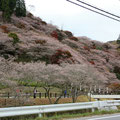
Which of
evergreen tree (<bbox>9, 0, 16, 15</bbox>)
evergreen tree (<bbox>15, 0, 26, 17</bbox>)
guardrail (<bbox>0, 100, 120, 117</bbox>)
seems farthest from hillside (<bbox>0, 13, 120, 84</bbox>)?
guardrail (<bbox>0, 100, 120, 117</bbox>)

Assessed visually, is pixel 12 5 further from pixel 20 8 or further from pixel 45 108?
pixel 45 108

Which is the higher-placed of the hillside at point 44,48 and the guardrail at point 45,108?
the hillside at point 44,48

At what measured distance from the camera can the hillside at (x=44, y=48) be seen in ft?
120

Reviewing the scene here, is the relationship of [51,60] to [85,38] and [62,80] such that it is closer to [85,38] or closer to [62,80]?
[62,80]

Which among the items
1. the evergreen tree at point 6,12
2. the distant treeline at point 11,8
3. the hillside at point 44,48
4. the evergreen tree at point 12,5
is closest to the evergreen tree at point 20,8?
the distant treeline at point 11,8

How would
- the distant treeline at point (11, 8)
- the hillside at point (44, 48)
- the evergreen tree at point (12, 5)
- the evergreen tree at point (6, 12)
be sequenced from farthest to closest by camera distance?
the evergreen tree at point (12, 5), the distant treeline at point (11, 8), the evergreen tree at point (6, 12), the hillside at point (44, 48)

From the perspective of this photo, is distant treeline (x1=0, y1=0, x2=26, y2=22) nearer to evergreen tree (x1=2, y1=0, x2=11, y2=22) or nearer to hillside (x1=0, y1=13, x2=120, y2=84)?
evergreen tree (x1=2, y1=0, x2=11, y2=22)

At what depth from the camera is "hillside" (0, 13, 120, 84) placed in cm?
3644

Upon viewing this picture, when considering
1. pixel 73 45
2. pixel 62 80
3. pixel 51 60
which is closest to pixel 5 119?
pixel 62 80

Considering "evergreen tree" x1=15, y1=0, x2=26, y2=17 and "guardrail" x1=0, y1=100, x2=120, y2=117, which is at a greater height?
"evergreen tree" x1=15, y1=0, x2=26, y2=17

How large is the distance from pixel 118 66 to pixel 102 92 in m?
17.9

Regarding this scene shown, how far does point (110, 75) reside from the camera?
43.6 meters

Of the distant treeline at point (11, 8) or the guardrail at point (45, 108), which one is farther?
the distant treeline at point (11, 8)

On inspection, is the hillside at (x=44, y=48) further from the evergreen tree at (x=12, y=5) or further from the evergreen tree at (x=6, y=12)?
the evergreen tree at (x=12, y=5)
